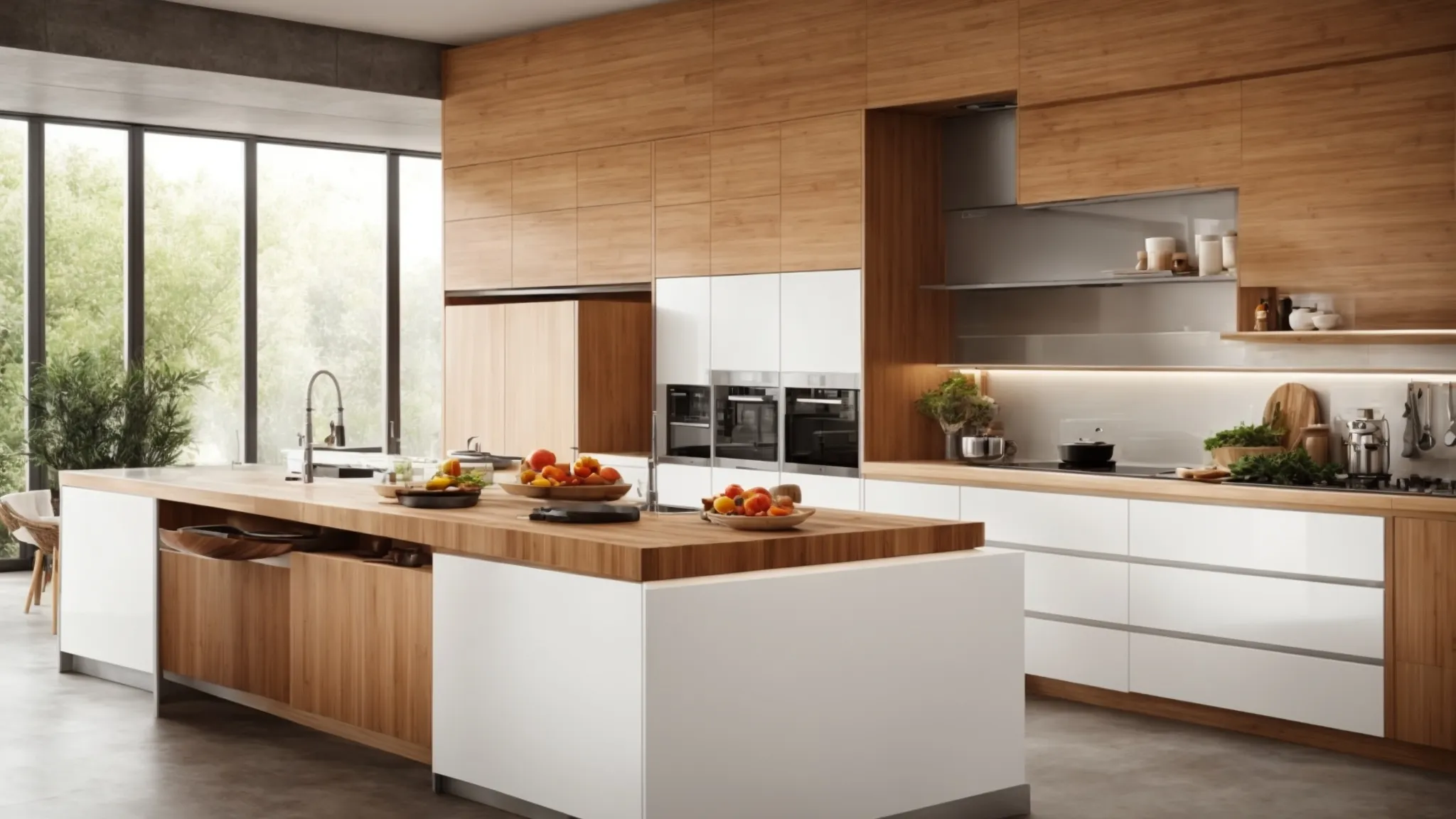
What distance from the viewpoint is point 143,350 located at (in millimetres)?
9750

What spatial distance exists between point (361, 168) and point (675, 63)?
11.5 feet

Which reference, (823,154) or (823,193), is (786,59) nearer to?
(823,154)

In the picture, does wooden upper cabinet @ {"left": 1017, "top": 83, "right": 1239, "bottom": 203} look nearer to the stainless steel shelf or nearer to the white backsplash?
the stainless steel shelf

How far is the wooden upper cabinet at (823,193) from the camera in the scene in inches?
279

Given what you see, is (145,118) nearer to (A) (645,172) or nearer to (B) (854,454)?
(A) (645,172)

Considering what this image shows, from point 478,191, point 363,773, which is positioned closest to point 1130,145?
point 363,773

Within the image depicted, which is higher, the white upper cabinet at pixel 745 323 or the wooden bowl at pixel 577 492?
the white upper cabinet at pixel 745 323

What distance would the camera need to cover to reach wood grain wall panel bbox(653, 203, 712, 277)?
779 cm

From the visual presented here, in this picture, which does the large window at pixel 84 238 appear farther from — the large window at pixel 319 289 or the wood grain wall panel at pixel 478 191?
the wood grain wall panel at pixel 478 191

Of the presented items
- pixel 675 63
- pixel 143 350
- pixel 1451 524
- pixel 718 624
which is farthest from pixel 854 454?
pixel 143 350

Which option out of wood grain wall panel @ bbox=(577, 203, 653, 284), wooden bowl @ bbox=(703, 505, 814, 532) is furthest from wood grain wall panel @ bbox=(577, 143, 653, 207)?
wooden bowl @ bbox=(703, 505, 814, 532)

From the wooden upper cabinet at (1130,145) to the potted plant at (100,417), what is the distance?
5.31 meters

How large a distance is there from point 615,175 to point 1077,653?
357 centimetres

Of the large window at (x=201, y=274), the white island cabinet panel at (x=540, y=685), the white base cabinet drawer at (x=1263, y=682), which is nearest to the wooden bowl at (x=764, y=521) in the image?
the white island cabinet panel at (x=540, y=685)
